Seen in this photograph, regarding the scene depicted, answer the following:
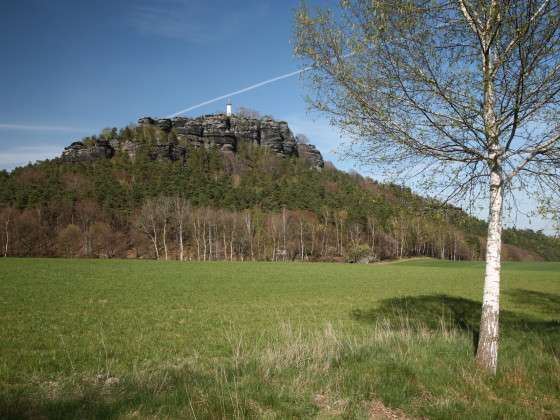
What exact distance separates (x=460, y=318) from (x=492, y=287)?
1034cm

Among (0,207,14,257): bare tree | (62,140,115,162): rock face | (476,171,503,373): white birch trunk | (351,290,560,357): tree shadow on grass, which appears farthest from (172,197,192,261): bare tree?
(476,171,503,373): white birch trunk

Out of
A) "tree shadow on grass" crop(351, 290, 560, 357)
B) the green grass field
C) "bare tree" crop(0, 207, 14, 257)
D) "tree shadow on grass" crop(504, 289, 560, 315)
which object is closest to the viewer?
the green grass field

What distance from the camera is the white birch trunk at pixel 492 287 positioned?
6.83 meters

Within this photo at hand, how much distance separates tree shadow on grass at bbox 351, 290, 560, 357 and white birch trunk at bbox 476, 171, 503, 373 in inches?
66.0

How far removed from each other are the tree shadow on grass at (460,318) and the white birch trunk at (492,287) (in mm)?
1676

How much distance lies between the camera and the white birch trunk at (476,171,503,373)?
269 inches

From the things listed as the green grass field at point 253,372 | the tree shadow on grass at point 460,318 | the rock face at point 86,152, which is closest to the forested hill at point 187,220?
the rock face at point 86,152

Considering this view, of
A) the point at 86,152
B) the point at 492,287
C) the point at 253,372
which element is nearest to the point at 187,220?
the point at 86,152

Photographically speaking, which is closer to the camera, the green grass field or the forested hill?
the green grass field

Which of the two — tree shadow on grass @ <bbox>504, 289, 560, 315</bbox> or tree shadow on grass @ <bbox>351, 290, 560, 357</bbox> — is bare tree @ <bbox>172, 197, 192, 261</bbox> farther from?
tree shadow on grass @ <bbox>351, 290, 560, 357</bbox>

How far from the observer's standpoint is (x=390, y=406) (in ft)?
17.5

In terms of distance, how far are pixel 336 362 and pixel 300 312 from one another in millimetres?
14522

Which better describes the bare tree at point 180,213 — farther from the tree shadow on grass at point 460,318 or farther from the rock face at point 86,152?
the rock face at point 86,152

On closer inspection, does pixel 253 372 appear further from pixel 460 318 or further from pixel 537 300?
pixel 537 300
